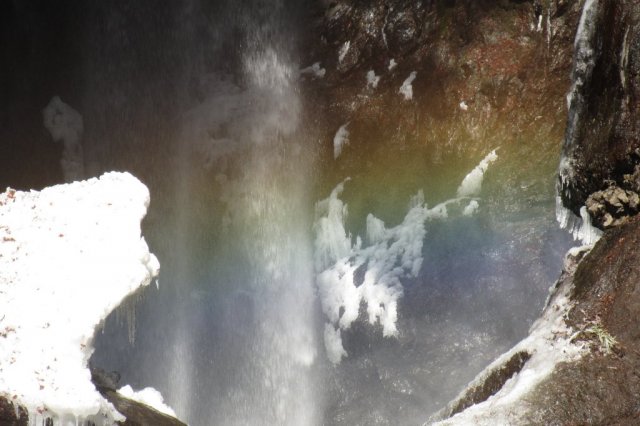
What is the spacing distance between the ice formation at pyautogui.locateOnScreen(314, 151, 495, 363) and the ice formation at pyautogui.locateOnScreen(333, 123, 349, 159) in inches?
28.6

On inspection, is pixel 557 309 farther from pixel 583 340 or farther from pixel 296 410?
pixel 296 410

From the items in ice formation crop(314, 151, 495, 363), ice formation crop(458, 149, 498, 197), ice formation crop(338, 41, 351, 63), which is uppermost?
ice formation crop(338, 41, 351, 63)

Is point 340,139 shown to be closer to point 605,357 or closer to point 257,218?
point 257,218

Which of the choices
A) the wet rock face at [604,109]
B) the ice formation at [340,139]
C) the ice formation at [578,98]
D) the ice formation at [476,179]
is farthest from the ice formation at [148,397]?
the ice formation at [340,139]

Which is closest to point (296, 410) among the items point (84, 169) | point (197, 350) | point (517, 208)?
point (197, 350)

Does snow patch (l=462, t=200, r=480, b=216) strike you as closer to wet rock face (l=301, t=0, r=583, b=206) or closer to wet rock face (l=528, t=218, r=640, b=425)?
wet rock face (l=301, t=0, r=583, b=206)

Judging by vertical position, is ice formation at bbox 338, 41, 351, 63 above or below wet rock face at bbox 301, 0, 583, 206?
above

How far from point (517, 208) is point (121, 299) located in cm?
854

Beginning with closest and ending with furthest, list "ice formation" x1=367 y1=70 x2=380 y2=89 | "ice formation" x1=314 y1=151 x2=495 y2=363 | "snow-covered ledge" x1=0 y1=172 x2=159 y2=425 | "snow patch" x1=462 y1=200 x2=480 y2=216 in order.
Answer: "snow-covered ledge" x1=0 y1=172 x2=159 y2=425 → "snow patch" x1=462 y1=200 x2=480 y2=216 → "ice formation" x1=314 y1=151 x2=495 y2=363 → "ice formation" x1=367 y1=70 x2=380 y2=89

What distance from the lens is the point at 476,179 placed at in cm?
1220

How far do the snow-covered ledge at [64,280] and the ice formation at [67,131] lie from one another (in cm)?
857

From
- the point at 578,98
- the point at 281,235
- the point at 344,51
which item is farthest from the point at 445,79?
the point at 578,98

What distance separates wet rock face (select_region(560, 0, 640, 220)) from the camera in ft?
17.4

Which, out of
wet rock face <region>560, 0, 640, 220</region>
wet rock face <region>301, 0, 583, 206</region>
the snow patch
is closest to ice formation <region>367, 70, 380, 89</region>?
wet rock face <region>301, 0, 583, 206</region>
